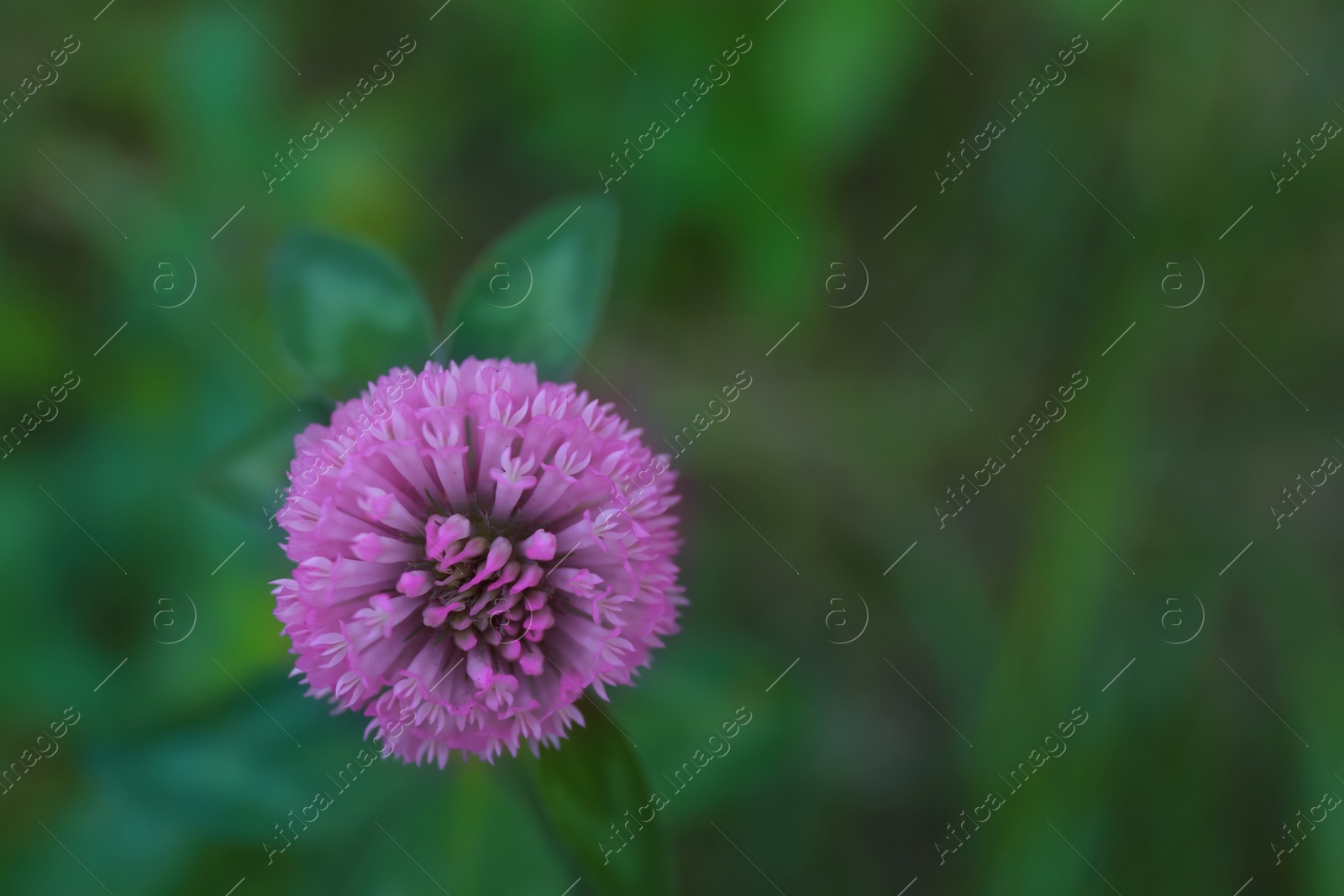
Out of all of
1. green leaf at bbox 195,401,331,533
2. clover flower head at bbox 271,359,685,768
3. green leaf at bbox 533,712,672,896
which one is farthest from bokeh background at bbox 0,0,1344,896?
clover flower head at bbox 271,359,685,768

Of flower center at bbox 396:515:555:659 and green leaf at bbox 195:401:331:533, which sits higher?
green leaf at bbox 195:401:331:533

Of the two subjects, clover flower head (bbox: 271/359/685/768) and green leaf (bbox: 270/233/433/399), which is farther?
green leaf (bbox: 270/233/433/399)

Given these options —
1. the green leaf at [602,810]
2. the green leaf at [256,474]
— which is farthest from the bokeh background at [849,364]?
the green leaf at [602,810]

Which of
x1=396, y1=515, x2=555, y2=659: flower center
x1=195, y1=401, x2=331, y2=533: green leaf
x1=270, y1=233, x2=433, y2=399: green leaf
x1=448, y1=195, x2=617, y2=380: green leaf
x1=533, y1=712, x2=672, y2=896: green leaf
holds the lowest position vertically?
x1=533, y1=712, x2=672, y2=896: green leaf

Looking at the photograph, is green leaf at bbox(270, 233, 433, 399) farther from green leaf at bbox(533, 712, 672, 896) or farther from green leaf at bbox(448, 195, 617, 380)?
green leaf at bbox(533, 712, 672, 896)

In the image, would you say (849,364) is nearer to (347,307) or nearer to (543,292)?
(543,292)

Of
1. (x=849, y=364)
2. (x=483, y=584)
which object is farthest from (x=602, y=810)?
(x=849, y=364)

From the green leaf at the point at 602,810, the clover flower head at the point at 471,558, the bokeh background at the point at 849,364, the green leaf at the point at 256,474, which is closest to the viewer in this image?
the clover flower head at the point at 471,558

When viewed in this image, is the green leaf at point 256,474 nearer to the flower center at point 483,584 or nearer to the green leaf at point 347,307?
the green leaf at point 347,307
